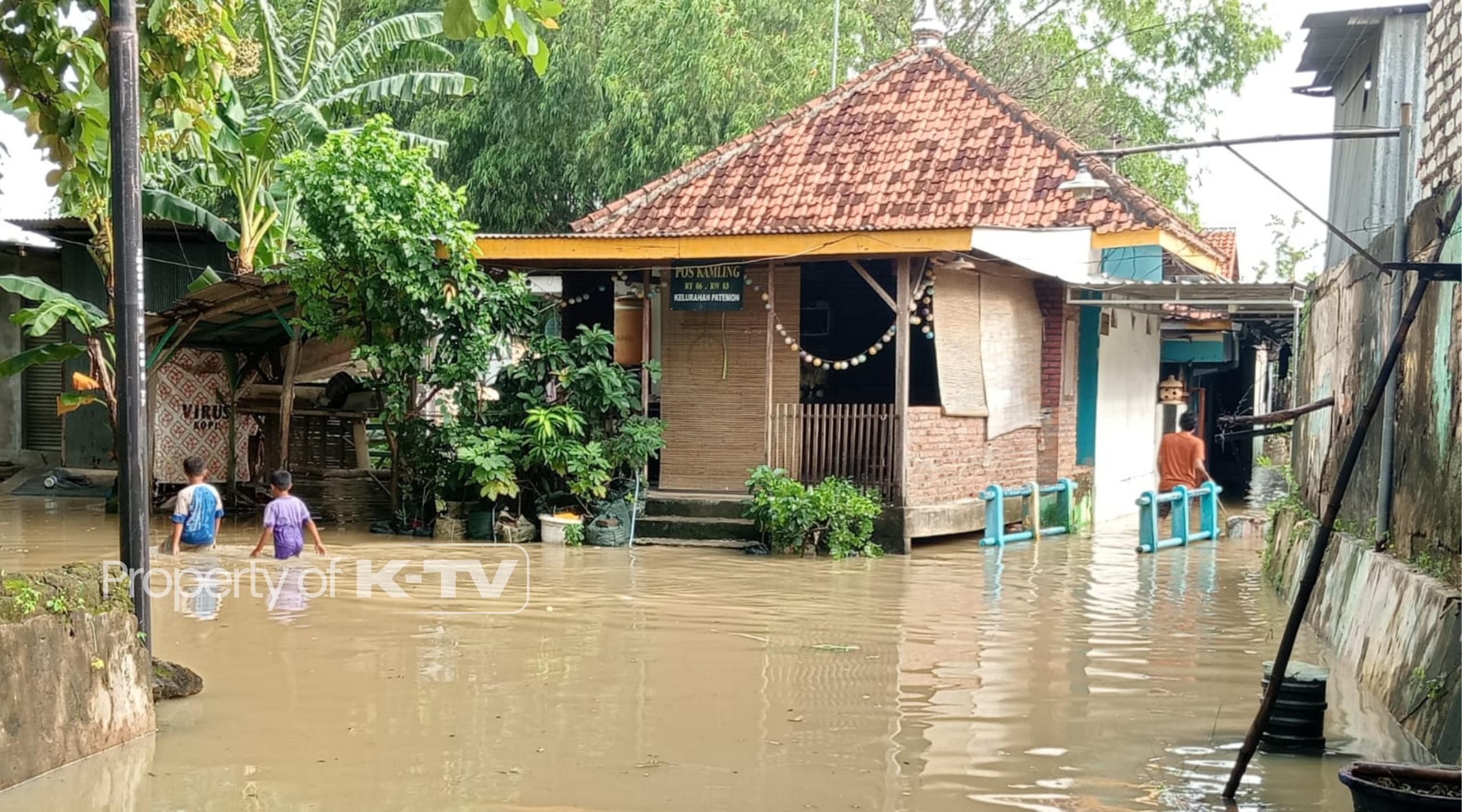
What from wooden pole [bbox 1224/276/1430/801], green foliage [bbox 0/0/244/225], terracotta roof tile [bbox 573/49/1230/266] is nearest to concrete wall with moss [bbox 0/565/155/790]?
green foliage [bbox 0/0/244/225]

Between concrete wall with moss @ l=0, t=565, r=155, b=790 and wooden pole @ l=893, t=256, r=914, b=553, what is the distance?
8.82 metres

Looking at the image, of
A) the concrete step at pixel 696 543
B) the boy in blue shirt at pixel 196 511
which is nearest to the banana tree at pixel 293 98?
the concrete step at pixel 696 543

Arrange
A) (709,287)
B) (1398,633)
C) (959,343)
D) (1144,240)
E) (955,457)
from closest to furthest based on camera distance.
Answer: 1. (1398,633)
2. (709,287)
3. (959,343)
4. (955,457)
5. (1144,240)

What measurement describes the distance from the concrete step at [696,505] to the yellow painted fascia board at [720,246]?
2562 mm

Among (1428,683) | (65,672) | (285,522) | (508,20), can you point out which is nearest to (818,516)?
(285,522)

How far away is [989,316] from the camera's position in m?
15.2

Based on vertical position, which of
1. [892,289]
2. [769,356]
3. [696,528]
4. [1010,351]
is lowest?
[696,528]

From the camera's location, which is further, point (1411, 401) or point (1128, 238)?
point (1128, 238)

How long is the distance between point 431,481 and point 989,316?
6.53 metres

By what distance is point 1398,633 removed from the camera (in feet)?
22.8

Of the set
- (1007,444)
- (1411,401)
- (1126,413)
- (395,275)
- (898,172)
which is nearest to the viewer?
(1411,401)

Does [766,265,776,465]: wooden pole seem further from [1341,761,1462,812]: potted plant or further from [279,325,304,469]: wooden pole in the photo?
[1341,761,1462,812]: potted plant

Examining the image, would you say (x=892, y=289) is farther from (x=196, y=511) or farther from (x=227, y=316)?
(x=196, y=511)

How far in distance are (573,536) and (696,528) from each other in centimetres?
131
